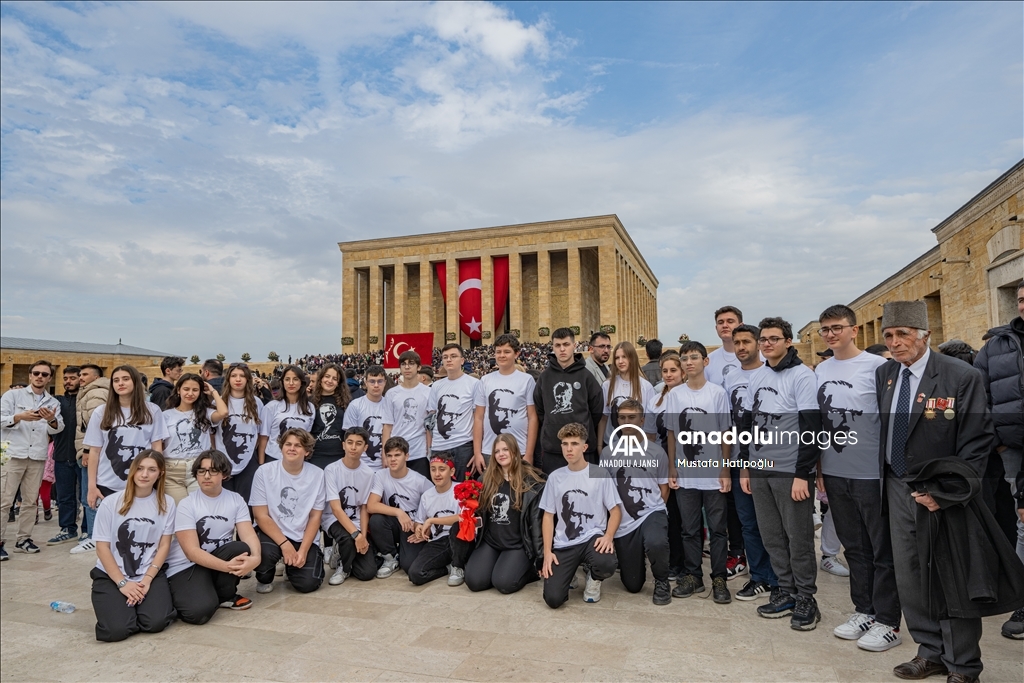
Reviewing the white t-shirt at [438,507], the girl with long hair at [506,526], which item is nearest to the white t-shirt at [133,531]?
the white t-shirt at [438,507]

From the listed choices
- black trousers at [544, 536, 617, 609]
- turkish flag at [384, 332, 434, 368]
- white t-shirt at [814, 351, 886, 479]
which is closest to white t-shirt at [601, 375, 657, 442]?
black trousers at [544, 536, 617, 609]

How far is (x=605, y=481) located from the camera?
191 inches

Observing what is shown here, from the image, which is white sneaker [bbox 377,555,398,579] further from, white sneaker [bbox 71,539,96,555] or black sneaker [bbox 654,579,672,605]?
white sneaker [bbox 71,539,96,555]

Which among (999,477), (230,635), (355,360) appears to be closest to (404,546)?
(230,635)

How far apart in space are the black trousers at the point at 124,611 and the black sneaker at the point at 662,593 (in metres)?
3.63

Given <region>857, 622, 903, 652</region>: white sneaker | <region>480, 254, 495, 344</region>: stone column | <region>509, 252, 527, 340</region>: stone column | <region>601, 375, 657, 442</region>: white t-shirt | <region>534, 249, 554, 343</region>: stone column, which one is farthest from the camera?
<region>480, 254, 495, 344</region>: stone column

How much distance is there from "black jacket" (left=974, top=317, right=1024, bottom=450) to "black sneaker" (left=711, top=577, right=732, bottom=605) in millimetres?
2155

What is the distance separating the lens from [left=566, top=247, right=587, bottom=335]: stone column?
33.4 meters

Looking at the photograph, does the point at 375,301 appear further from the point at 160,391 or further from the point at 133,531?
the point at 133,531

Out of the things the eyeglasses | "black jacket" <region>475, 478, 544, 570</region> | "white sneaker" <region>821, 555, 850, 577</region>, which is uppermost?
the eyeglasses

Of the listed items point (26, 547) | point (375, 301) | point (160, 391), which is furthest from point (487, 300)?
point (26, 547)

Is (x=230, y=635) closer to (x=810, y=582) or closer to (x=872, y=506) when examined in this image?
(x=810, y=582)

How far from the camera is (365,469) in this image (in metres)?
5.66

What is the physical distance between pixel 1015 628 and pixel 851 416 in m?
1.65
